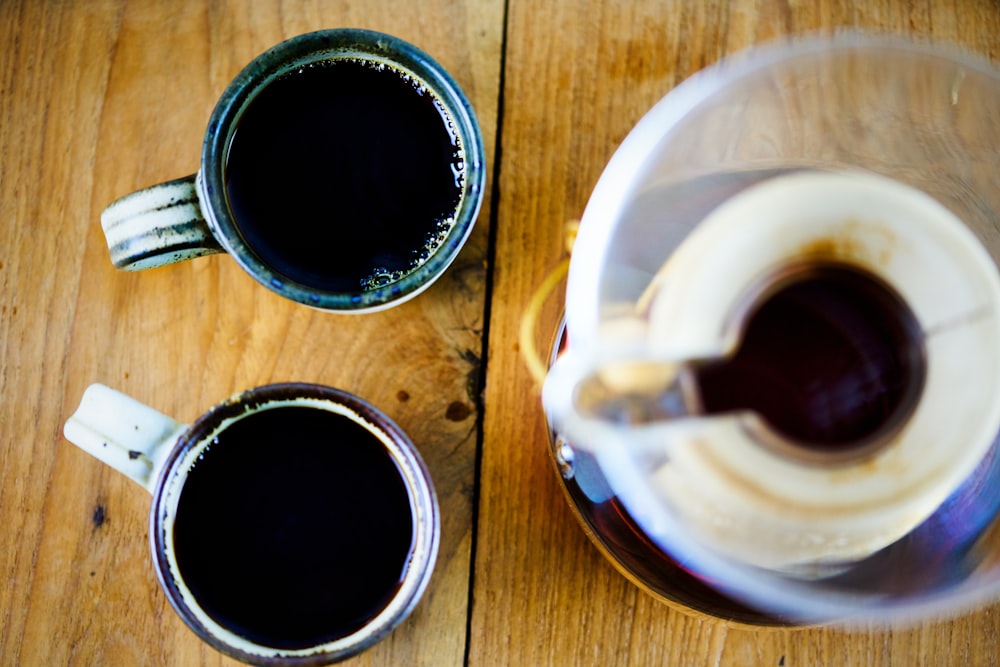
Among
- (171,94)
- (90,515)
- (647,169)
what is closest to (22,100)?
(171,94)

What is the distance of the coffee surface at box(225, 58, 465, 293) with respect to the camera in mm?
420

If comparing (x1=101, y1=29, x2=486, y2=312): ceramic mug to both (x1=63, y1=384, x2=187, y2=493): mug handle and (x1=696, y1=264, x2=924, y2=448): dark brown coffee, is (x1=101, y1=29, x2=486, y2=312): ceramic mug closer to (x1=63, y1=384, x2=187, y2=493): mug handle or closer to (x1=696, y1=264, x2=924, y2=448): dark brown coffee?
(x1=63, y1=384, x2=187, y2=493): mug handle

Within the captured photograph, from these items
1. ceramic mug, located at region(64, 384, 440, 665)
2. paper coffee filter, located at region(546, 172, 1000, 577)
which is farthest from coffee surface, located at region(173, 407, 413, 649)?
paper coffee filter, located at region(546, 172, 1000, 577)

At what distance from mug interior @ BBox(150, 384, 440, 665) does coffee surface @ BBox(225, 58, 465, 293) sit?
63mm

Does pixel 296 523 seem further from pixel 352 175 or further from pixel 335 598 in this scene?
pixel 352 175

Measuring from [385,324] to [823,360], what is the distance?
0.80 ft

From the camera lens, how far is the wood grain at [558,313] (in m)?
0.44

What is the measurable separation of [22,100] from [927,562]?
522 millimetres

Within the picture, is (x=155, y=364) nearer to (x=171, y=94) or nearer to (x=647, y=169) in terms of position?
(x=171, y=94)

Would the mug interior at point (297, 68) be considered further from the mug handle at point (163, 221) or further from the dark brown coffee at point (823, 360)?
the dark brown coffee at point (823, 360)

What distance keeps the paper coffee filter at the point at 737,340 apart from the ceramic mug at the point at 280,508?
17 centimetres

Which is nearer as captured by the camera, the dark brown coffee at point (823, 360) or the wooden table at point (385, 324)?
the dark brown coffee at point (823, 360)

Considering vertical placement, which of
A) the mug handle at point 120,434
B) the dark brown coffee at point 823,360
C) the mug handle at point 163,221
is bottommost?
the mug handle at point 120,434

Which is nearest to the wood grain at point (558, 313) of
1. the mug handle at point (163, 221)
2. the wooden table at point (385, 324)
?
the wooden table at point (385, 324)
